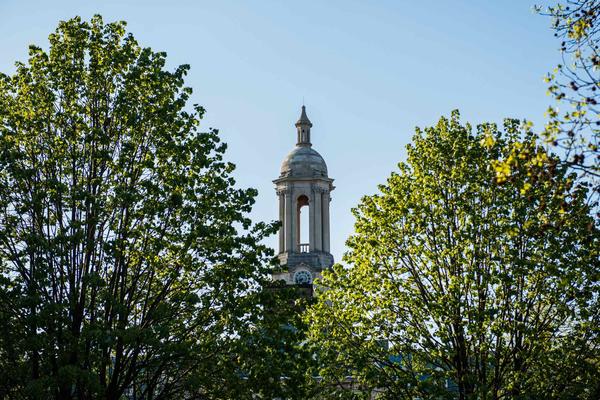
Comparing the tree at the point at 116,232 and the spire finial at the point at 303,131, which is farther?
the spire finial at the point at 303,131

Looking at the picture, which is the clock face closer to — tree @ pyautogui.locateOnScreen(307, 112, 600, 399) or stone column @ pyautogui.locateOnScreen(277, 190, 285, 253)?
stone column @ pyautogui.locateOnScreen(277, 190, 285, 253)

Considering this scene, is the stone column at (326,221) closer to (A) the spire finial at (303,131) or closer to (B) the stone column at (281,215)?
(B) the stone column at (281,215)

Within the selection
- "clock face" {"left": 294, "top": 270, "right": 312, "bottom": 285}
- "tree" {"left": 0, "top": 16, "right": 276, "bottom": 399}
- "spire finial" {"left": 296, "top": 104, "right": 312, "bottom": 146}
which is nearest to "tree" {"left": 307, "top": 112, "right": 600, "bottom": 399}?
"tree" {"left": 0, "top": 16, "right": 276, "bottom": 399}

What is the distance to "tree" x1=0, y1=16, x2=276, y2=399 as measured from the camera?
21609 mm

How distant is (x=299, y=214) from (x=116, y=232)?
60148 millimetres

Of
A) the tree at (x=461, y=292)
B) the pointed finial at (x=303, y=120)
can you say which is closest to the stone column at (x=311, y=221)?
the pointed finial at (x=303, y=120)

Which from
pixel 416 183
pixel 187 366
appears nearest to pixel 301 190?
pixel 416 183

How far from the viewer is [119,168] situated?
23125 mm

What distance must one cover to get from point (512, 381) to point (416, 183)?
6.83 meters

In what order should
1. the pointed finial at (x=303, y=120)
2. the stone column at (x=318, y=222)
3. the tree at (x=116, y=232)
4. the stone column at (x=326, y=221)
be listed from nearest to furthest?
1. the tree at (x=116, y=232)
2. the stone column at (x=318, y=222)
3. the stone column at (x=326, y=221)
4. the pointed finial at (x=303, y=120)

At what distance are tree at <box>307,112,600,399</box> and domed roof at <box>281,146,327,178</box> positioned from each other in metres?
52.7

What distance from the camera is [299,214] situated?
271 ft

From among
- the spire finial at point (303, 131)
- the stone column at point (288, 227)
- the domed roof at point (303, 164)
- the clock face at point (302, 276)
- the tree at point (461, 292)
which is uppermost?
the spire finial at point (303, 131)

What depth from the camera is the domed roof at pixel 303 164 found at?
268 feet
